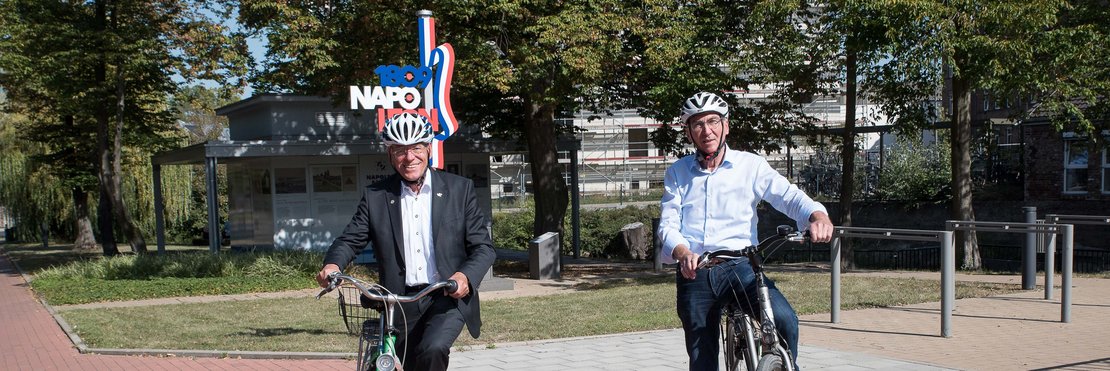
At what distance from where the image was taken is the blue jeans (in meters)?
4.54

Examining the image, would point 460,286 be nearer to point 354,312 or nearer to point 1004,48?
point 354,312

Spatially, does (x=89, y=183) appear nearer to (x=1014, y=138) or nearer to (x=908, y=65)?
(x=908, y=65)

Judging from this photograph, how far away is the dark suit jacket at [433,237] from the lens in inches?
184

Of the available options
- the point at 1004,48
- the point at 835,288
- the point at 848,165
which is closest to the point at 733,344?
the point at 835,288

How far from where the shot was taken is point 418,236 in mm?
4727

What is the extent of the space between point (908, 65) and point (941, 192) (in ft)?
39.3

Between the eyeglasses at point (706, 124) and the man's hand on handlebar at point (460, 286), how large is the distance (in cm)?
132

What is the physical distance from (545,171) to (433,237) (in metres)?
15.3

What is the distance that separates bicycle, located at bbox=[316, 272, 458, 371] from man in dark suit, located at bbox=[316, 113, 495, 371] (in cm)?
20

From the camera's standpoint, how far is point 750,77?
19109mm

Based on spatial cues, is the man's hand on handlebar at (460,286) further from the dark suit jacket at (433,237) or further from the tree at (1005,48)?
the tree at (1005,48)

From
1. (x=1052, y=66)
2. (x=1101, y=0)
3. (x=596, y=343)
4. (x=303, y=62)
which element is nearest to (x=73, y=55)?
(x=303, y=62)

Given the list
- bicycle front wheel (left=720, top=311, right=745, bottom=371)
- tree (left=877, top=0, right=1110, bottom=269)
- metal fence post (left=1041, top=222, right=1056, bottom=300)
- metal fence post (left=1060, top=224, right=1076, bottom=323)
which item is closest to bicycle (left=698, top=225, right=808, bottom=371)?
Result: bicycle front wheel (left=720, top=311, right=745, bottom=371)

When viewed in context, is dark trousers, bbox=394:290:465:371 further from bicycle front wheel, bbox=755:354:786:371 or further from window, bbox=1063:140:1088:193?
window, bbox=1063:140:1088:193
